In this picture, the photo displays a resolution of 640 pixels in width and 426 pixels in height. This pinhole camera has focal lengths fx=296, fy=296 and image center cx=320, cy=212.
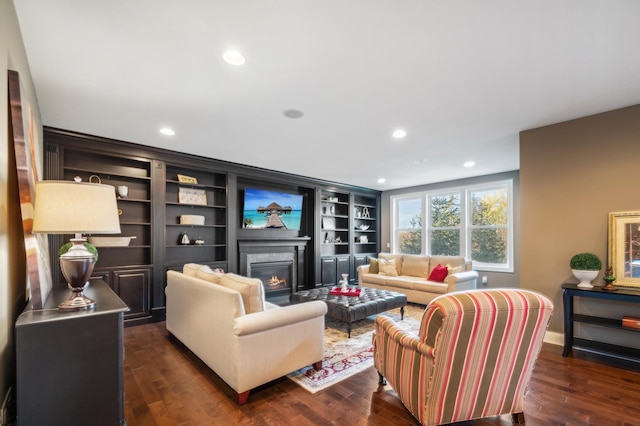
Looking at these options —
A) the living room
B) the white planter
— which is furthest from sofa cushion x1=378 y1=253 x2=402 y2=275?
the white planter

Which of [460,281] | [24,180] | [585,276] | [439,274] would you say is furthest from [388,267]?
[24,180]

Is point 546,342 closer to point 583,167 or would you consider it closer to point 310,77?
point 583,167

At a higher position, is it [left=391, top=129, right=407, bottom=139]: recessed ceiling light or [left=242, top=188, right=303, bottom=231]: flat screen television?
[left=391, top=129, right=407, bottom=139]: recessed ceiling light

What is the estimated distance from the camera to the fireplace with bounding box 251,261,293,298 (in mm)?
5703

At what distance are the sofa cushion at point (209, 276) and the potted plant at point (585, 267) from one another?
3643 millimetres

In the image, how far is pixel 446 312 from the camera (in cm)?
159

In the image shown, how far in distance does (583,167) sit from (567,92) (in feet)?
3.51

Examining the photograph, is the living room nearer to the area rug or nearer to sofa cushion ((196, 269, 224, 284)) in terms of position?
the area rug

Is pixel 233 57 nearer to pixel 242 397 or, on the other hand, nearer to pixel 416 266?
pixel 242 397

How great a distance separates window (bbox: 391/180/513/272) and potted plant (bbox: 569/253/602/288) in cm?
296

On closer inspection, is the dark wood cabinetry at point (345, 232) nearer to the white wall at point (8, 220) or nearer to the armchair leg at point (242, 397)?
the armchair leg at point (242, 397)

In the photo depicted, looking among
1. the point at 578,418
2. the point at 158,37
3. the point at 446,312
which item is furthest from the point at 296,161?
the point at 578,418

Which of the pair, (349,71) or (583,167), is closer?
(349,71)

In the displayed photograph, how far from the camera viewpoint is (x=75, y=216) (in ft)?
→ 5.41
